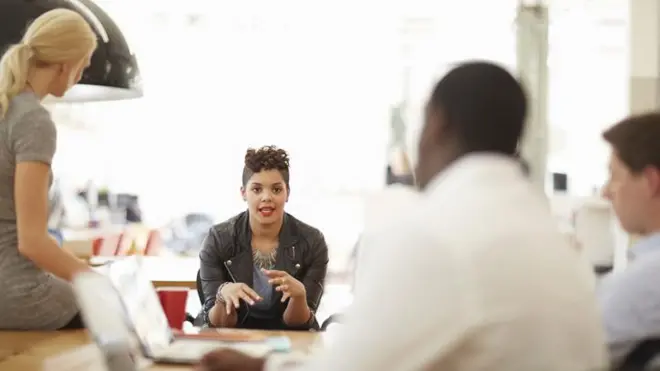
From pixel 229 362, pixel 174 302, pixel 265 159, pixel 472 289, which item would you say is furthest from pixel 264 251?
pixel 472 289

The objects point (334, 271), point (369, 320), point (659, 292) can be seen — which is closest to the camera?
point (369, 320)

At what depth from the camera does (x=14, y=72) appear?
6.92 feet

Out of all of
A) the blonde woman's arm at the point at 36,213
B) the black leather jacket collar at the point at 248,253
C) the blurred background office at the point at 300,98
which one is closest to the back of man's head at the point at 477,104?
the blonde woman's arm at the point at 36,213

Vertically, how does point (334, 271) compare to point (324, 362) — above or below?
below

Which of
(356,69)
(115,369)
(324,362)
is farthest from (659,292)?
(356,69)

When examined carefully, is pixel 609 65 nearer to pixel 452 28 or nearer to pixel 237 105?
pixel 452 28

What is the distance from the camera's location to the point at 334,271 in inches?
256

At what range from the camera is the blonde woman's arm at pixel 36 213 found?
6.52ft

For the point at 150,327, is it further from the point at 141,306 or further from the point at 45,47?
the point at 45,47

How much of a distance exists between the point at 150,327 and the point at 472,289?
38.9 inches

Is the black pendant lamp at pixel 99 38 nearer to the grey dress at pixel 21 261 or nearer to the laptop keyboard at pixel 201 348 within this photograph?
the grey dress at pixel 21 261

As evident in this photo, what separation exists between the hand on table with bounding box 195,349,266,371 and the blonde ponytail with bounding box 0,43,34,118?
0.96 m

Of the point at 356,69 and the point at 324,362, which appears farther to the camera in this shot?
the point at 356,69

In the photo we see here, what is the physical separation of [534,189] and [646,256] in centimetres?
52
